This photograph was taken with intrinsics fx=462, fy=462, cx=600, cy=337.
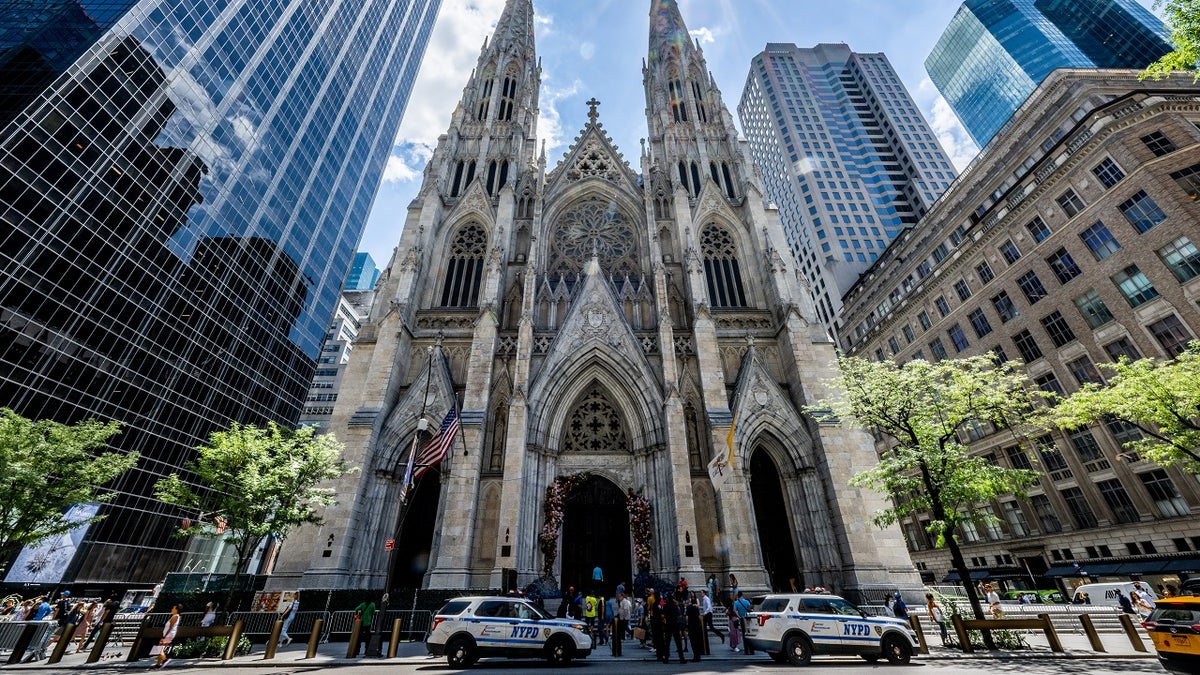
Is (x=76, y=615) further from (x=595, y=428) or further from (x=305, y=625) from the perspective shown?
(x=595, y=428)

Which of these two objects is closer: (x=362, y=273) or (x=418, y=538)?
(x=418, y=538)

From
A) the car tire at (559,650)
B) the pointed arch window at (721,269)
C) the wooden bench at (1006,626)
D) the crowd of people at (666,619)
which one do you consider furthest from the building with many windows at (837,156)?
the car tire at (559,650)

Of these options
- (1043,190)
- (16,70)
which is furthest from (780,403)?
(16,70)

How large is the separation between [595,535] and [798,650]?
12792mm

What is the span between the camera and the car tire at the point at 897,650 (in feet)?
32.9

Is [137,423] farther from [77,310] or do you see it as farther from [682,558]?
[682,558]

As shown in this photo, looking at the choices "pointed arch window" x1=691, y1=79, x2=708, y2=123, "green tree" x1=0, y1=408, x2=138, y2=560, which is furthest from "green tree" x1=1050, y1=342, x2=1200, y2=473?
"green tree" x1=0, y1=408, x2=138, y2=560

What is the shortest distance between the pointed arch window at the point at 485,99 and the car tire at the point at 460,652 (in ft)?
110

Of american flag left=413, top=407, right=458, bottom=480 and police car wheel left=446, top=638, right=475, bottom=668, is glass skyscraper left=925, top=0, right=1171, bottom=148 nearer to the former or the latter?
american flag left=413, top=407, right=458, bottom=480

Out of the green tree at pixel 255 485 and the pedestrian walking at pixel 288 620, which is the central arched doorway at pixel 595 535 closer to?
the green tree at pixel 255 485

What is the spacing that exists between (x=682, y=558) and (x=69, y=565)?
1388 inches

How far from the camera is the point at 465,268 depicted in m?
26.8

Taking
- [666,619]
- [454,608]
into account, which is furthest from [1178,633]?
[454,608]

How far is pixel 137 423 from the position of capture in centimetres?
3012
